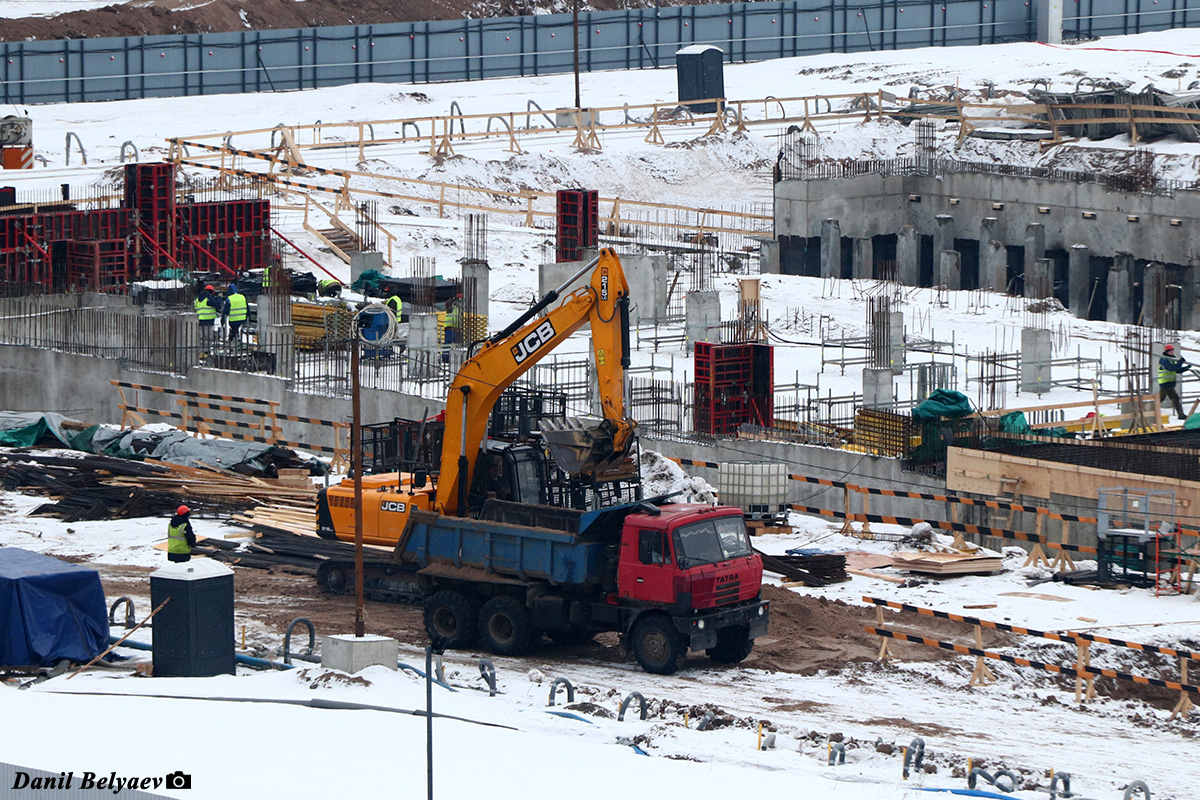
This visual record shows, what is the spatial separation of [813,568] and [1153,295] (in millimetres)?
27050

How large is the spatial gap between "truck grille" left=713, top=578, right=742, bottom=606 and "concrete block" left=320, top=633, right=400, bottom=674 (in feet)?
12.1

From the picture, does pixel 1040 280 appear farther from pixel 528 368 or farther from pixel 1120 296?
pixel 528 368

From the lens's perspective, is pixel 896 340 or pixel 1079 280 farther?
pixel 1079 280

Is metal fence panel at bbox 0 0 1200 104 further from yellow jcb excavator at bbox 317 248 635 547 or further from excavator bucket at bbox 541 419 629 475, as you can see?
excavator bucket at bbox 541 419 629 475

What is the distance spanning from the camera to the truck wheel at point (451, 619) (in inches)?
834

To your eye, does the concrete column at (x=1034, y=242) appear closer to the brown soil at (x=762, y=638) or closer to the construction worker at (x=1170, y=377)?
the construction worker at (x=1170, y=377)

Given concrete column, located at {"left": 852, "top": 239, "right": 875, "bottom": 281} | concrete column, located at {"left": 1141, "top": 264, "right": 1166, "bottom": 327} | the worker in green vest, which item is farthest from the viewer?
concrete column, located at {"left": 852, "top": 239, "right": 875, "bottom": 281}

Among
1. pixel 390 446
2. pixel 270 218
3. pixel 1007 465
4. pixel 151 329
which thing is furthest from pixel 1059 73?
pixel 390 446

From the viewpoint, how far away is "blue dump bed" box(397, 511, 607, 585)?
2044 cm

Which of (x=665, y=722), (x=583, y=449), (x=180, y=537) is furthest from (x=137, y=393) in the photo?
(x=665, y=722)

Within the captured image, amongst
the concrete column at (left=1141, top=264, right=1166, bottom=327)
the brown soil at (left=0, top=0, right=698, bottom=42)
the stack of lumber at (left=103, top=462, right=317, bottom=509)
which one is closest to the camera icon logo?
the stack of lumber at (left=103, top=462, right=317, bottom=509)

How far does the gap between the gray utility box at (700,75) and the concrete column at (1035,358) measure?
3314 cm

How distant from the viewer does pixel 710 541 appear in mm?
20125

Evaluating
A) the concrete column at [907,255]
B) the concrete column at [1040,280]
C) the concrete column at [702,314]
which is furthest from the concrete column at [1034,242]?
the concrete column at [702,314]
